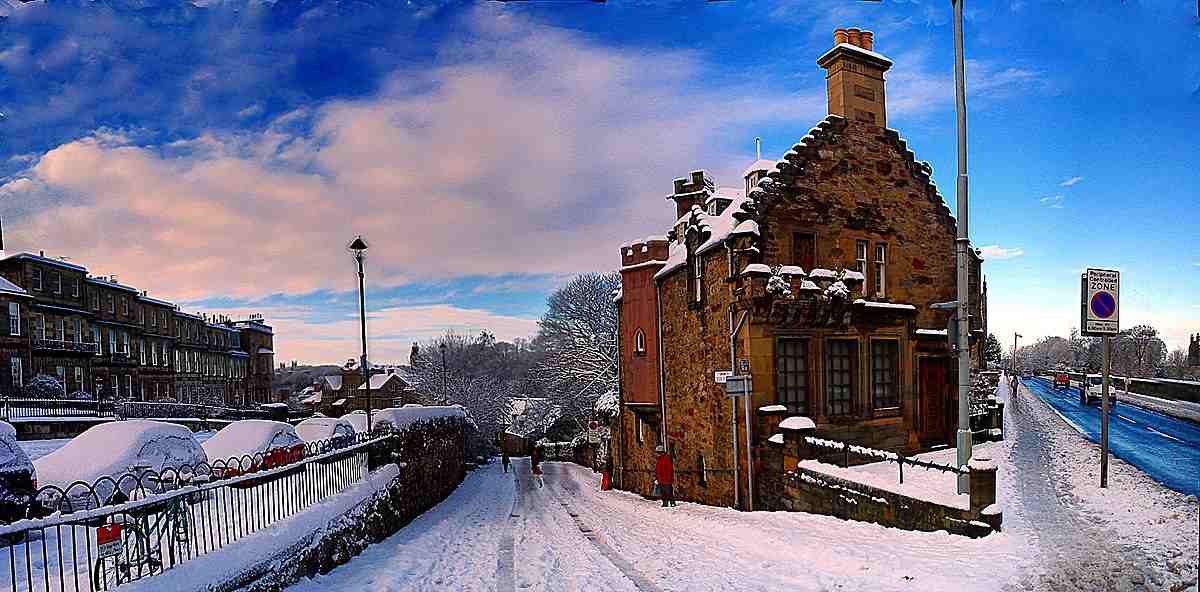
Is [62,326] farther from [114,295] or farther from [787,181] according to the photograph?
[787,181]

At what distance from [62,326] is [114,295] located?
6.41 metres

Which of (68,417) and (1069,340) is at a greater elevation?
(1069,340)

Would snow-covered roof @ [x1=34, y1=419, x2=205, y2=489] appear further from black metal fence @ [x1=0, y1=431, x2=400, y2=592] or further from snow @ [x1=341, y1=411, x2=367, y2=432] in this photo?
snow @ [x1=341, y1=411, x2=367, y2=432]

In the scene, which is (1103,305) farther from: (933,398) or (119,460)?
(933,398)

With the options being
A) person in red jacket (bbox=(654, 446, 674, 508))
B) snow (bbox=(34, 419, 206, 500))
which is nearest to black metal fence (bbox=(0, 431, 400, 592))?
snow (bbox=(34, 419, 206, 500))

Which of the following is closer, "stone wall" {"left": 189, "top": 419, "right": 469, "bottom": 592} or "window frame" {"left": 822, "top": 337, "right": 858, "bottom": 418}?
"stone wall" {"left": 189, "top": 419, "right": 469, "bottom": 592}

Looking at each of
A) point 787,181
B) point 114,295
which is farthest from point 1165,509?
point 787,181

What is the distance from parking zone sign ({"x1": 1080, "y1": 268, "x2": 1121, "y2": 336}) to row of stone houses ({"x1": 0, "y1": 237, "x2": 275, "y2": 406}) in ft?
24.0

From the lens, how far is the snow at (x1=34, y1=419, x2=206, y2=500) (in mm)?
5824

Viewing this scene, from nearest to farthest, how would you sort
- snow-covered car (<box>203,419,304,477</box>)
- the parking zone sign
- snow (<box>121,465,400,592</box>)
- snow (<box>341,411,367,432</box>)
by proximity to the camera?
the parking zone sign → snow (<box>121,465,400,592</box>) → snow-covered car (<box>203,419,304,477</box>) → snow (<box>341,411,367,432</box>)

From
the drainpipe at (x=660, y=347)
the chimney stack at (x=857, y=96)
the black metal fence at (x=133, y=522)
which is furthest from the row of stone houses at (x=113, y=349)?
the chimney stack at (x=857, y=96)

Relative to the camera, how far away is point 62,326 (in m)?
12.1

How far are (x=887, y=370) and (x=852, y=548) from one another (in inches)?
306

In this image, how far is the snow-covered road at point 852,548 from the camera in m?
2.85
